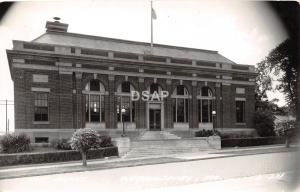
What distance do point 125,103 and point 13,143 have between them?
11648mm

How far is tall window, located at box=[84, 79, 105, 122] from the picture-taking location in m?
32.8

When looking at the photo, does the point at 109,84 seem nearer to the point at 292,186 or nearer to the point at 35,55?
the point at 35,55

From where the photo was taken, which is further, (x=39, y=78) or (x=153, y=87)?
(x=153, y=87)

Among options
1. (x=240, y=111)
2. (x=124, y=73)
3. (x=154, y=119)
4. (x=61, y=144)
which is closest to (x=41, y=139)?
(x=61, y=144)

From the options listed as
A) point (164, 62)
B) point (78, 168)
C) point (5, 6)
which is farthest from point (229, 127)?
point (5, 6)

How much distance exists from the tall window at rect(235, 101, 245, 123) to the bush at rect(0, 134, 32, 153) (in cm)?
2287

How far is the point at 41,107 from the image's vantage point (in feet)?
101

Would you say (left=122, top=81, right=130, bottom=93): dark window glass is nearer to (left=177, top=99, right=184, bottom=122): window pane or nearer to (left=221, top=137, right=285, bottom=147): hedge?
(left=177, top=99, right=184, bottom=122): window pane

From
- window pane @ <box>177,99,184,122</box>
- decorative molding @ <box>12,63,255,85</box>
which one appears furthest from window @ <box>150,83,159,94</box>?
window pane @ <box>177,99,184,122</box>

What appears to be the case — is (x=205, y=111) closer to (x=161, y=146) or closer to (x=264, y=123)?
(x=264, y=123)

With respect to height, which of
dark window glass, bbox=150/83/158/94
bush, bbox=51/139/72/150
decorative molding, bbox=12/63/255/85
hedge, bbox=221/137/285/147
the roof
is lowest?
hedge, bbox=221/137/285/147

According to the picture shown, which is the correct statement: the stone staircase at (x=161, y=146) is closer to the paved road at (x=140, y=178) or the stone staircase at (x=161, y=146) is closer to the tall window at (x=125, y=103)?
the tall window at (x=125, y=103)

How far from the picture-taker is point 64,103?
31328 millimetres

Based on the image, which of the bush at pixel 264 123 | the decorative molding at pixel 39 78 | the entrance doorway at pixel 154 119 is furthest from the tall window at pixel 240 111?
the decorative molding at pixel 39 78
